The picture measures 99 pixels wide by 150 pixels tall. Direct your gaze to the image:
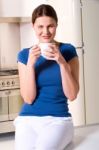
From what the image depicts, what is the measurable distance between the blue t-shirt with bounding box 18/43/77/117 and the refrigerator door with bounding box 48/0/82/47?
1.18 meters

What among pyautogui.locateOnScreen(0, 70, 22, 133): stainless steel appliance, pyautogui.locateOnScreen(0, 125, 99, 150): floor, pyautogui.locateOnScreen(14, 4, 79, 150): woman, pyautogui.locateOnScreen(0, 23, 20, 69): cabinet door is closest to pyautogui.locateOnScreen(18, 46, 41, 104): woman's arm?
pyautogui.locateOnScreen(14, 4, 79, 150): woman

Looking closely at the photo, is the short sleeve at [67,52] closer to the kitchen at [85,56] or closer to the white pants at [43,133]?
the white pants at [43,133]

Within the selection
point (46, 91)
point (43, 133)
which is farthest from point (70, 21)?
point (43, 133)

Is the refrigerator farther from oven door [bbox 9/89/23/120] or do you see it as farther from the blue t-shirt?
the blue t-shirt

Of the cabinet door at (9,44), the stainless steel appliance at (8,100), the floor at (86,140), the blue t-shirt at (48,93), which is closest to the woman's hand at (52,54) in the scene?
the blue t-shirt at (48,93)

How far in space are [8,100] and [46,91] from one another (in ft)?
3.77

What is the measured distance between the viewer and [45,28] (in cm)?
134

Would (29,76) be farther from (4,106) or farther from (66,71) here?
(4,106)

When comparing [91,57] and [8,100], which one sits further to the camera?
[91,57]

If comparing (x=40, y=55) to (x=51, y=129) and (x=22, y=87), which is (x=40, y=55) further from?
(x=51, y=129)

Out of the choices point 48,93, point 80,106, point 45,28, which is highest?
point 45,28

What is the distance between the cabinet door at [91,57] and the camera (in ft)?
8.42

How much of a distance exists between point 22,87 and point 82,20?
1330 millimetres

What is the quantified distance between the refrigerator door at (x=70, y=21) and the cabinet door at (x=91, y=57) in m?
0.06
